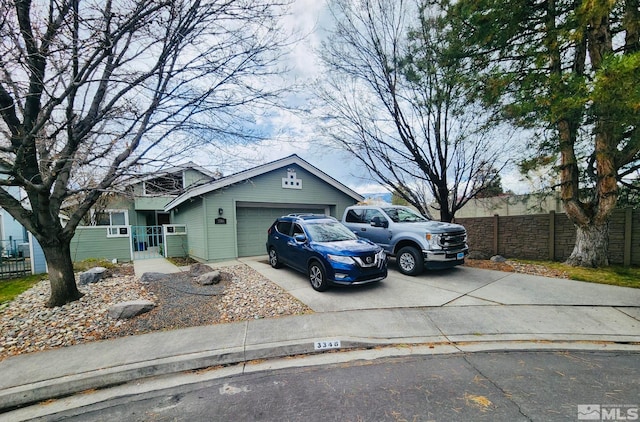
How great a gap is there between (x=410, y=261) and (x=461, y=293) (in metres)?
1.66

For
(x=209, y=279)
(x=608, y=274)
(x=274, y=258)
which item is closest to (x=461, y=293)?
(x=608, y=274)

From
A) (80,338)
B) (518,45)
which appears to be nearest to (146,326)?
(80,338)

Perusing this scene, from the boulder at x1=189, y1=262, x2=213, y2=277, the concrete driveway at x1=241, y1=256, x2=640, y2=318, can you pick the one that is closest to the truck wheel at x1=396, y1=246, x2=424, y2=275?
the concrete driveway at x1=241, y1=256, x2=640, y2=318

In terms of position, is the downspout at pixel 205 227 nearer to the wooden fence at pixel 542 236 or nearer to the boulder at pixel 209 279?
the boulder at pixel 209 279

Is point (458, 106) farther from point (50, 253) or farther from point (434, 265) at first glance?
point (50, 253)

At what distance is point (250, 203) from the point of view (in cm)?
1087

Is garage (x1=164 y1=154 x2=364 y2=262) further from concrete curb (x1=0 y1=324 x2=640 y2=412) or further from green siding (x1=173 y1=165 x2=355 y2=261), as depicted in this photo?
concrete curb (x1=0 y1=324 x2=640 y2=412)

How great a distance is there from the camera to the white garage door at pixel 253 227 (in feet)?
35.8

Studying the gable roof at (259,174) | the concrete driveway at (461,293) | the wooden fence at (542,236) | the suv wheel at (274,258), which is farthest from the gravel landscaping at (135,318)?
the wooden fence at (542,236)

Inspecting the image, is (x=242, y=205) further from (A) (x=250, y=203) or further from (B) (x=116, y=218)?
(B) (x=116, y=218)

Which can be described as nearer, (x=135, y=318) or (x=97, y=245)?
(x=135, y=318)

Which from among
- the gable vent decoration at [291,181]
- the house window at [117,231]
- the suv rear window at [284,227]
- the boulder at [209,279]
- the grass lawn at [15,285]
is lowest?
the grass lawn at [15,285]

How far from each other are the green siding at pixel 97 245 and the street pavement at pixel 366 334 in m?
8.30

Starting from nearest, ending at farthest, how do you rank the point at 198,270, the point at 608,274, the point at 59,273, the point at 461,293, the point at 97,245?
the point at 59,273 < the point at 461,293 < the point at 608,274 < the point at 198,270 < the point at 97,245
